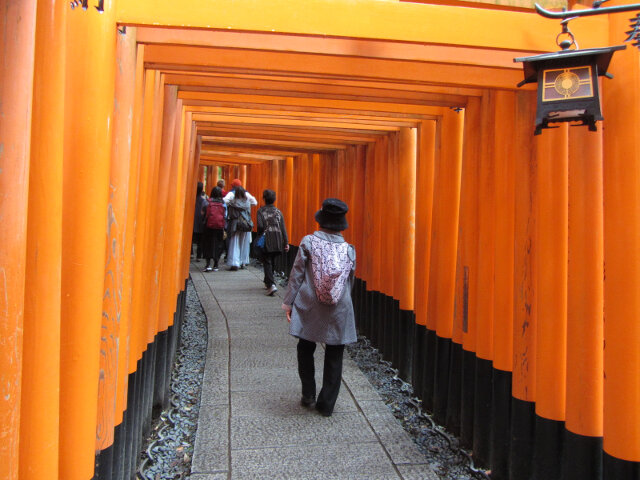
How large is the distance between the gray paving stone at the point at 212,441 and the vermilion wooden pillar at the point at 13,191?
2.43 metres

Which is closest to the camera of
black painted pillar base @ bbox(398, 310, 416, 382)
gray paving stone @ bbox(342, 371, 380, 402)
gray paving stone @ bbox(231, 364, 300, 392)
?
gray paving stone @ bbox(342, 371, 380, 402)

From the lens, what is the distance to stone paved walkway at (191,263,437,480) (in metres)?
3.98

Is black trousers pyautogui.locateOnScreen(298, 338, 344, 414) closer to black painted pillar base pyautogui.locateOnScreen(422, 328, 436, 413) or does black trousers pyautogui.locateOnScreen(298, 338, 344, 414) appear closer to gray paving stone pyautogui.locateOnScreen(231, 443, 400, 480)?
gray paving stone pyautogui.locateOnScreen(231, 443, 400, 480)

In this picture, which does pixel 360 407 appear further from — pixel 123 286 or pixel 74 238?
pixel 74 238

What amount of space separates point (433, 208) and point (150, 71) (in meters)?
2.70

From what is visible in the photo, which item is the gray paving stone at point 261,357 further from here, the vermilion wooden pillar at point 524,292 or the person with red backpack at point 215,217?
the person with red backpack at point 215,217

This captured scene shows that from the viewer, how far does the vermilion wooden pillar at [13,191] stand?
162 centimetres

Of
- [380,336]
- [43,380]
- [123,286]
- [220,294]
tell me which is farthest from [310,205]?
[43,380]

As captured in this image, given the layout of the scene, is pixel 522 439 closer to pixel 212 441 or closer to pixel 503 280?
pixel 503 280

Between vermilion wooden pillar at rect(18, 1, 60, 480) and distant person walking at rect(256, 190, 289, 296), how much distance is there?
793 centimetres

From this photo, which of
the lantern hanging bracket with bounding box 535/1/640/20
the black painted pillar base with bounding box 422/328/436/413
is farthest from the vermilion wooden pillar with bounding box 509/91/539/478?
the black painted pillar base with bounding box 422/328/436/413

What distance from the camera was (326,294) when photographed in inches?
185

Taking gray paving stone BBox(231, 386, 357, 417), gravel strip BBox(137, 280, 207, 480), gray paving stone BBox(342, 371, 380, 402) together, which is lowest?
gravel strip BBox(137, 280, 207, 480)

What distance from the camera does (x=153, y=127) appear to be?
392 cm
